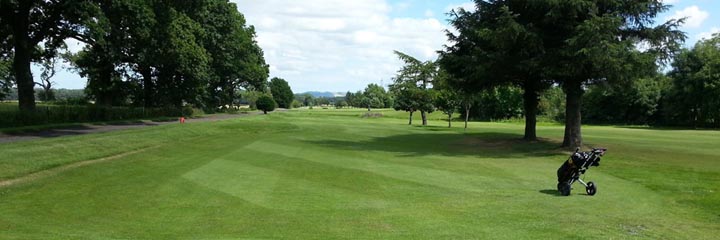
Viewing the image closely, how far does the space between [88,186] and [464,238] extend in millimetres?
9753

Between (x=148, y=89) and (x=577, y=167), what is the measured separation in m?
59.2

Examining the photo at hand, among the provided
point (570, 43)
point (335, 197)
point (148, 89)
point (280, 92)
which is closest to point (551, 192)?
point (335, 197)

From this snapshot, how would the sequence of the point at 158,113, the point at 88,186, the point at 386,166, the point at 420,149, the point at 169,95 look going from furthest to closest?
1. the point at 169,95
2. the point at 158,113
3. the point at 420,149
4. the point at 386,166
5. the point at 88,186

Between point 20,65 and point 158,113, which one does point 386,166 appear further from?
point 158,113

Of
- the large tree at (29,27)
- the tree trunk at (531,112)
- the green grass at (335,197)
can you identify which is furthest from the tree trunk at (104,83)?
the tree trunk at (531,112)

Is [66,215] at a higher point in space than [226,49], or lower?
lower

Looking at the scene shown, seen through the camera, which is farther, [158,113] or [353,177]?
[158,113]

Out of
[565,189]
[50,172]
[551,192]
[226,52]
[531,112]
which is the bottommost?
[50,172]

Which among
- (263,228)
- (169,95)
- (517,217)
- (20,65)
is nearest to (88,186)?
(263,228)

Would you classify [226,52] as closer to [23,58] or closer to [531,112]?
[23,58]

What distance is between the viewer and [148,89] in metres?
63.6

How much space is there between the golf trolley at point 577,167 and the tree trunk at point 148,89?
58272 mm

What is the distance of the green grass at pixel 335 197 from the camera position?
29.8 ft

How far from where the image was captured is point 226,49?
7444 cm
